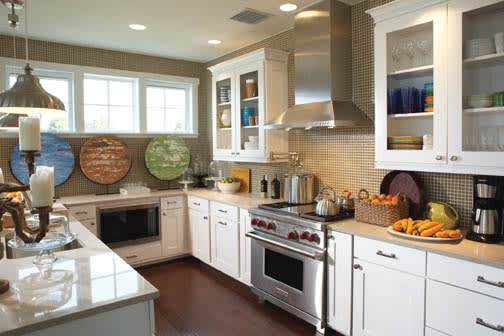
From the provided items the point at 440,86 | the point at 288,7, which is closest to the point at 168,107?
the point at 288,7

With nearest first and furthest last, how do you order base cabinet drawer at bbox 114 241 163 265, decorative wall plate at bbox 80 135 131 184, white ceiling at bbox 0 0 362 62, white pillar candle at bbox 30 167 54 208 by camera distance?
white pillar candle at bbox 30 167 54 208
white ceiling at bbox 0 0 362 62
base cabinet drawer at bbox 114 241 163 265
decorative wall plate at bbox 80 135 131 184

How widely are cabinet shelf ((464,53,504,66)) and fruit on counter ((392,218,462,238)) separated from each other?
0.99 m

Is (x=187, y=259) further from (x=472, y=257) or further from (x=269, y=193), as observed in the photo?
(x=472, y=257)

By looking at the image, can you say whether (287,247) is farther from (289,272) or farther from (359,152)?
(359,152)

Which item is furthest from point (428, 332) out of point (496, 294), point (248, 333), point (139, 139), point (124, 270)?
point (139, 139)

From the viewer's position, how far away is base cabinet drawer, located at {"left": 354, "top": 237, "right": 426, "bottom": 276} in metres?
2.12

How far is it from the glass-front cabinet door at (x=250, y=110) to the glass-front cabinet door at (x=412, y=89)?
137 centimetres

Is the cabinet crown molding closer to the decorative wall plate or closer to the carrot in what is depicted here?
the carrot

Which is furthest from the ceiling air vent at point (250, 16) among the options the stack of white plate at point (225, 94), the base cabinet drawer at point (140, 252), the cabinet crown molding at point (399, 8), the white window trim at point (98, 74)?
the base cabinet drawer at point (140, 252)

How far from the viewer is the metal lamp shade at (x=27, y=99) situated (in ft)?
5.40

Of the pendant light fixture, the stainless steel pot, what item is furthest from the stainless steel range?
the pendant light fixture

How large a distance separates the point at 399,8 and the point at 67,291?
99.8 inches

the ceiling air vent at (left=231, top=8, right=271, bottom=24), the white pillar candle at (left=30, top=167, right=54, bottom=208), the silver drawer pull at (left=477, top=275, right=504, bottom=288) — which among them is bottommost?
the silver drawer pull at (left=477, top=275, right=504, bottom=288)

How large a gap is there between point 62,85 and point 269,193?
2746 mm
